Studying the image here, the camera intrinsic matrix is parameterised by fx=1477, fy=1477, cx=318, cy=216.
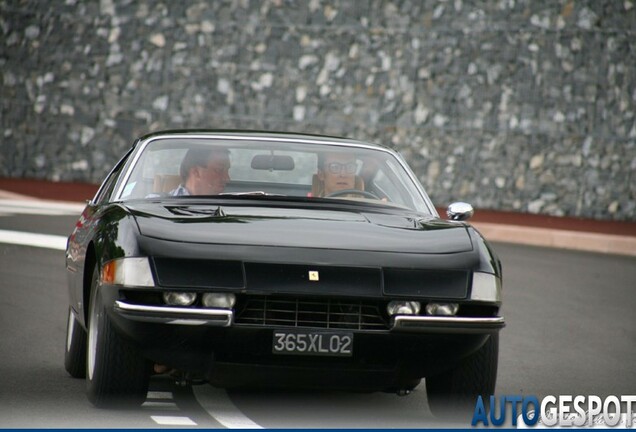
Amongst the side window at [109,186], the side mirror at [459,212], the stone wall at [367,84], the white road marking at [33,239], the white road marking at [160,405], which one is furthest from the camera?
the stone wall at [367,84]

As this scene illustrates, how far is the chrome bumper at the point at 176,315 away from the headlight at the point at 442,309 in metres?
0.90

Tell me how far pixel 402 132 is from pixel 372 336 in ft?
73.3

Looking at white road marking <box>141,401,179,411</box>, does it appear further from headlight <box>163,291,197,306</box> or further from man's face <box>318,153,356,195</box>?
man's face <box>318,153,356,195</box>

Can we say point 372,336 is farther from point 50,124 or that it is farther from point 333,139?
point 50,124

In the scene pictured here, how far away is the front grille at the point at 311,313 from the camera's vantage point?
21.1 ft

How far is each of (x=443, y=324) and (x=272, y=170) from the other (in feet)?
6.50

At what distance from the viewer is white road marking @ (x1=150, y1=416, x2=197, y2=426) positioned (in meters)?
6.73

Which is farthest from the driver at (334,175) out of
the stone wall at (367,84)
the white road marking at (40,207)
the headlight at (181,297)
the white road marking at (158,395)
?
the stone wall at (367,84)

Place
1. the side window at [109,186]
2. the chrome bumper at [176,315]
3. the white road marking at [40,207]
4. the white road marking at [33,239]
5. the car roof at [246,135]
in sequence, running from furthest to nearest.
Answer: the white road marking at [40,207] < the white road marking at [33,239] < the car roof at [246,135] < the side window at [109,186] < the chrome bumper at [176,315]

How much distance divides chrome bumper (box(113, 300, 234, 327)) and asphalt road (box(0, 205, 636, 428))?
0.52 metres

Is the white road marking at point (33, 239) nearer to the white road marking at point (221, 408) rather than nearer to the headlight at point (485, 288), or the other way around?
the white road marking at point (221, 408)

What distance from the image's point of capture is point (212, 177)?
7824 mm

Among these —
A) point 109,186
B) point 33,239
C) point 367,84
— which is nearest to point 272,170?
point 109,186

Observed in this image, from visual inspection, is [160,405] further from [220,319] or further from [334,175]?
[334,175]
